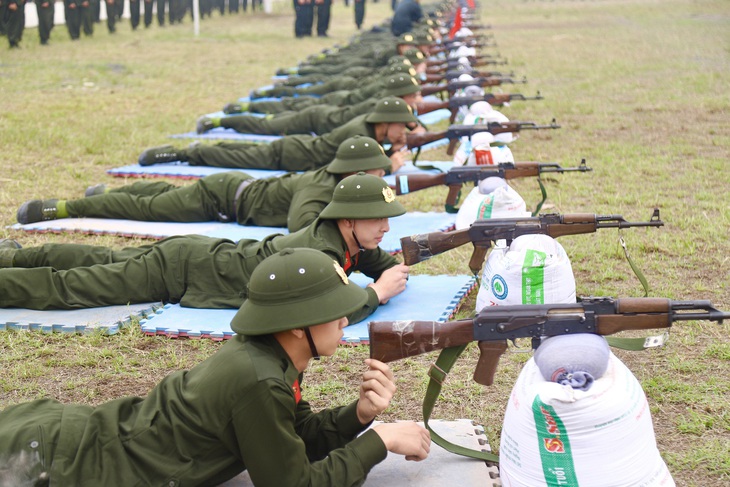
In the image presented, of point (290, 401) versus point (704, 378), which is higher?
point (290, 401)

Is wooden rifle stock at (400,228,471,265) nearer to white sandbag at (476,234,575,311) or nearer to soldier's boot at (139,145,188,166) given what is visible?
white sandbag at (476,234,575,311)

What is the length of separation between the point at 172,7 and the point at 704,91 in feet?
68.3

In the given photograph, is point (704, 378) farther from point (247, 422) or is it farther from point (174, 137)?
point (174, 137)

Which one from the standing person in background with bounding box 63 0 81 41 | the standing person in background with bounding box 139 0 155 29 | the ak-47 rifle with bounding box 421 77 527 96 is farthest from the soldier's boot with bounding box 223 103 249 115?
the standing person in background with bounding box 139 0 155 29

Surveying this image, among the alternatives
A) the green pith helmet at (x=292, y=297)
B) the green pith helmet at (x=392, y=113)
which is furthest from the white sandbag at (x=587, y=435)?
the green pith helmet at (x=392, y=113)

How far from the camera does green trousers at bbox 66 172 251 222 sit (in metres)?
7.09

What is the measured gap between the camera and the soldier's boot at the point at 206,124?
38.0 feet

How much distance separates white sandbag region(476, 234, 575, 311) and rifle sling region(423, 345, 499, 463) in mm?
1284

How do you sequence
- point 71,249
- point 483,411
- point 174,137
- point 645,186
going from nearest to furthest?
point 483,411, point 71,249, point 645,186, point 174,137

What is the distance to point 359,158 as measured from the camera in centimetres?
611

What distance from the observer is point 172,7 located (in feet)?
101

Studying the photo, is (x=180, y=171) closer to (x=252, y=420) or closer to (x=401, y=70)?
(x=401, y=70)

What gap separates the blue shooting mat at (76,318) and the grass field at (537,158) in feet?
0.28

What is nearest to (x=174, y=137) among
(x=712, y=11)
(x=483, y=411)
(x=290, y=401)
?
(x=483, y=411)
